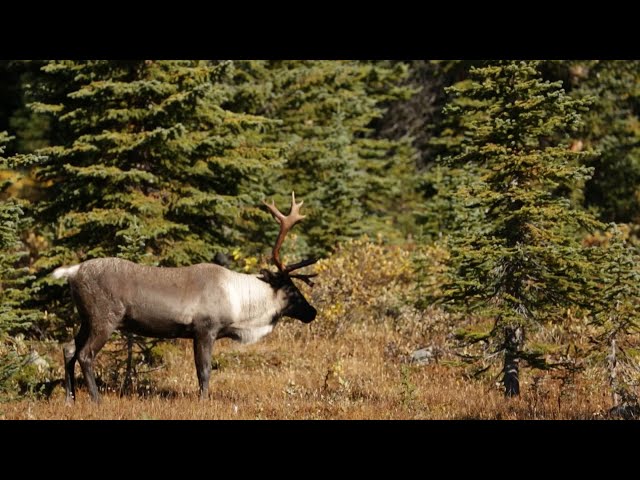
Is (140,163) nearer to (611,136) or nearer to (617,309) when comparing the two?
(617,309)

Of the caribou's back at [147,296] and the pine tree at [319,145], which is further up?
the pine tree at [319,145]

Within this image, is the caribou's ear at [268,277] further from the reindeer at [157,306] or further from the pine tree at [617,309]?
the pine tree at [617,309]

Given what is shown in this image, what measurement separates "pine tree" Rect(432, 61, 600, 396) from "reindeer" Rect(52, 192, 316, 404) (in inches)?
110

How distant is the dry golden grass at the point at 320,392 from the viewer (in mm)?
9133

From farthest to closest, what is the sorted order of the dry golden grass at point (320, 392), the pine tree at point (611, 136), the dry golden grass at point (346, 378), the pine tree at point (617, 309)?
the pine tree at point (611, 136) → the dry golden grass at point (346, 378) → the dry golden grass at point (320, 392) → the pine tree at point (617, 309)

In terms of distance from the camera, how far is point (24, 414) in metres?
8.84

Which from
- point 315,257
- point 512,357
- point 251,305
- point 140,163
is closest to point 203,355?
point 251,305

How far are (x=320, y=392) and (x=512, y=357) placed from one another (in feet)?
8.51

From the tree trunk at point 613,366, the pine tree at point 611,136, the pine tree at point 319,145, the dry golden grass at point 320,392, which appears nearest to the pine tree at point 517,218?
the tree trunk at point 613,366

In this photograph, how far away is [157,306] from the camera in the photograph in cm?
980

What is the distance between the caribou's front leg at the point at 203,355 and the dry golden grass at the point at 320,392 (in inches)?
11.3

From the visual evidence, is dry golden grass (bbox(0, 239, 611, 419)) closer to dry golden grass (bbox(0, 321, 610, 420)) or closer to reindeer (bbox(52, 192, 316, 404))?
dry golden grass (bbox(0, 321, 610, 420))
